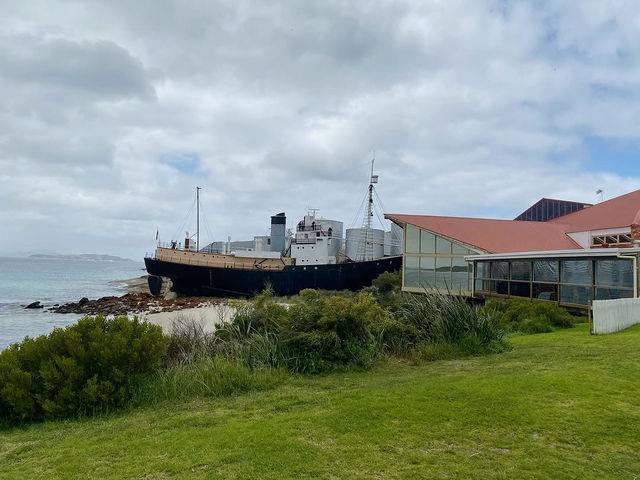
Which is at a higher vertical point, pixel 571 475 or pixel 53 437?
pixel 571 475

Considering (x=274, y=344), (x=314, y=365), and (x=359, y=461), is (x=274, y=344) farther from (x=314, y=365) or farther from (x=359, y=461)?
(x=359, y=461)

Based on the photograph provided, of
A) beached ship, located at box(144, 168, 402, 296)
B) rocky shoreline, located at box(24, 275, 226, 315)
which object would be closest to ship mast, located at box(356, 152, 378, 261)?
beached ship, located at box(144, 168, 402, 296)

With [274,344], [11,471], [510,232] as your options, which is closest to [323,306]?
[274,344]

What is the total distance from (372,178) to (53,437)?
1348 inches

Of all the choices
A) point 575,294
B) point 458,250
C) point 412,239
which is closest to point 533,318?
point 575,294

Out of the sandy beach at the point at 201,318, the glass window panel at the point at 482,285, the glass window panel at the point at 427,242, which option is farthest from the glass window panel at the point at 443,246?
the sandy beach at the point at 201,318

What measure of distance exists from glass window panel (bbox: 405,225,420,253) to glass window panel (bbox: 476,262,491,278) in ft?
10.1

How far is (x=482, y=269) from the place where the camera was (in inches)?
654

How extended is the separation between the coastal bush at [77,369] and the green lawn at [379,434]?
328 millimetres

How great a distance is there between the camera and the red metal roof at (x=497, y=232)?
18575 millimetres

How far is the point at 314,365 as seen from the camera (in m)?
6.27

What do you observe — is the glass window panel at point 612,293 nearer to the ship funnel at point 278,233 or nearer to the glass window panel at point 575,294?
the glass window panel at point 575,294

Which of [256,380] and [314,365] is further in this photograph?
[314,365]

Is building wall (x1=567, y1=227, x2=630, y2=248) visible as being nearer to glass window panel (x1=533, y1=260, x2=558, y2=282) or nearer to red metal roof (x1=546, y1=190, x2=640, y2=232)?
red metal roof (x1=546, y1=190, x2=640, y2=232)
